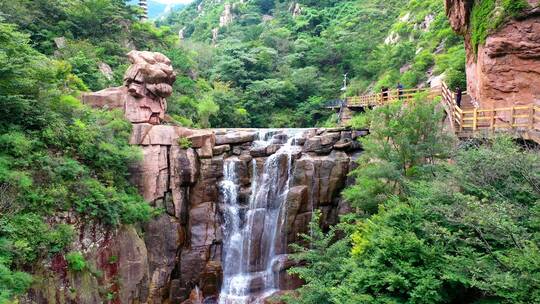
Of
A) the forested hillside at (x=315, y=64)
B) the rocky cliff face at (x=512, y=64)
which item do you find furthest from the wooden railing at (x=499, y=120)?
the forested hillside at (x=315, y=64)

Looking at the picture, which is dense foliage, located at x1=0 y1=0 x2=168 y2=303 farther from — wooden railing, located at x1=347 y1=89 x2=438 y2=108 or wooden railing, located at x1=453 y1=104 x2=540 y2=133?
wooden railing, located at x1=347 y1=89 x2=438 y2=108

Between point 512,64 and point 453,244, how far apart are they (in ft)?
31.4

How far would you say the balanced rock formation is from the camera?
1833 centimetres

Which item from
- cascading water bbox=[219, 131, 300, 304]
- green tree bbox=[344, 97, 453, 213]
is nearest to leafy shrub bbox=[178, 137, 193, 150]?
cascading water bbox=[219, 131, 300, 304]

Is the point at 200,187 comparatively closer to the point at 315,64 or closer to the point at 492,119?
the point at 492,119

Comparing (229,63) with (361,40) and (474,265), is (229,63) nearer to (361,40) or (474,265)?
(361,40)

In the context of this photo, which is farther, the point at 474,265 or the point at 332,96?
the point at 332,96

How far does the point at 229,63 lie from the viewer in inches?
1435

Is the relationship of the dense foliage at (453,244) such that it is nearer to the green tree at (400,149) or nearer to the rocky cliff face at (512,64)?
the green tree at (400,149)

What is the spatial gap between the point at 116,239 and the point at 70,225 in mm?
2302

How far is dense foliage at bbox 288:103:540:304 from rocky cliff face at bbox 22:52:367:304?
5724 mm

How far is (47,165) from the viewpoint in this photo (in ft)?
41.3

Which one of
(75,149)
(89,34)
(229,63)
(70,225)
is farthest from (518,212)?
(229,63)

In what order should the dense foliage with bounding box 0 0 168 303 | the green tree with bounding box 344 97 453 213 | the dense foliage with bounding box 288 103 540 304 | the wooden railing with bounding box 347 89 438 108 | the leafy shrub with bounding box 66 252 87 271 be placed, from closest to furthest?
the dense foliage with bounding box 288 103 540 304 < the dense foliage with bounding box 0 0 168 303 < the leafy shrub with bounding box 66 252 87 271 < the green tree with bounding box 344 97 453 213 < the wooden railing with bounding box 347 89 438 108
